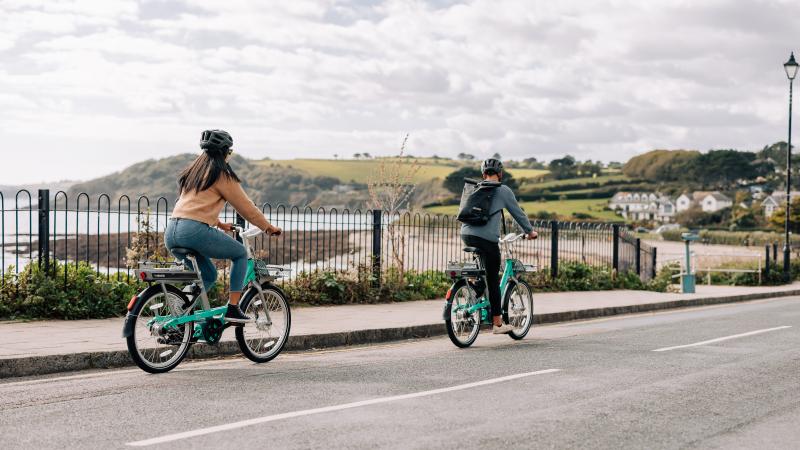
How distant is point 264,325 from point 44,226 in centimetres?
420

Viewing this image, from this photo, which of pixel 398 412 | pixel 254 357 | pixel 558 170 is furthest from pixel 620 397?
pixel 558 170

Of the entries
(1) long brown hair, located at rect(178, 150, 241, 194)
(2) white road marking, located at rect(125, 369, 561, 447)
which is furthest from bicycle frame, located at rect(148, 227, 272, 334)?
(2) white road marking, located at rect(125, 369, 561, 447)

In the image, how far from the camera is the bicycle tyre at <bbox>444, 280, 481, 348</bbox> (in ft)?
31.6

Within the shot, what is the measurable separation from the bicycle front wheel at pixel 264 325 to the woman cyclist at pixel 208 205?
514mm

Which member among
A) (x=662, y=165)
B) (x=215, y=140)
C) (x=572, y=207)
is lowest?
(x=215, y=140)

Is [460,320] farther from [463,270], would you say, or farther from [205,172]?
[205,172]

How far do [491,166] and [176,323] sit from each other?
4263 millimetres

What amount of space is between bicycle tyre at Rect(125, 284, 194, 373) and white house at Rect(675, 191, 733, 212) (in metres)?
128

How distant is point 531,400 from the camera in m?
6.62

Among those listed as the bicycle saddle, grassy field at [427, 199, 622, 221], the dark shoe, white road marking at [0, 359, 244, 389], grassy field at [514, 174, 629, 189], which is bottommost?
white road marking at [0, 359, 244, 389]

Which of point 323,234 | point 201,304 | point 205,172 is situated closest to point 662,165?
point 323,234

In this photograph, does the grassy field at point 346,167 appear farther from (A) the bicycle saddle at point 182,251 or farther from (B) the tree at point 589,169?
(A) the bicycle saddle at point 182,251

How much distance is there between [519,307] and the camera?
10789mm

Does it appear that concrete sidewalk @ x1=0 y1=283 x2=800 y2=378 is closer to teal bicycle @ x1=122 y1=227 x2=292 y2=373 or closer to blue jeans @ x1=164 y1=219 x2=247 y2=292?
teal bicycle @ x1=122 y1=227 x2=292 y2=373
